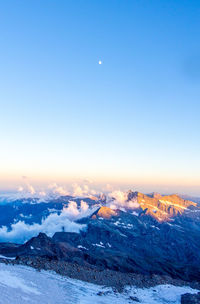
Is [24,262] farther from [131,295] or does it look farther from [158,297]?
[158,297]

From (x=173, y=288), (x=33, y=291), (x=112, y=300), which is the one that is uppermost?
(x=33, y=291)

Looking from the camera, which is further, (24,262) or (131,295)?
(24,262)

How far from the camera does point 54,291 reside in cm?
3027

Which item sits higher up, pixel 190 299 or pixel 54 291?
pixel 54 291

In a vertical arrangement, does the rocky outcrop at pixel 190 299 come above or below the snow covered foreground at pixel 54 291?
below

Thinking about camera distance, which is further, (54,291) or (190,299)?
(190,299)

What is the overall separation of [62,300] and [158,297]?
17.2m

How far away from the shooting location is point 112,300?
32.0m

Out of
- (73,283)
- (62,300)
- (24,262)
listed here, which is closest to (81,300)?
(62,300)

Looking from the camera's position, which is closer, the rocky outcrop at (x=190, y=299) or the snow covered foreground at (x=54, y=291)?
the snow covered foreground at (x=54, y=291)

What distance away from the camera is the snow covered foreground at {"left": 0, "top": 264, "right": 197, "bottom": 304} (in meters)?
26.2

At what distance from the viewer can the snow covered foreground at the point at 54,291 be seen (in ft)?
85.8

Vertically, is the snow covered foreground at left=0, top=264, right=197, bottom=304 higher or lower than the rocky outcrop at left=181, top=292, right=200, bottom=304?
higher

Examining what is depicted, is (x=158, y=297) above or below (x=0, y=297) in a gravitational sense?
below
